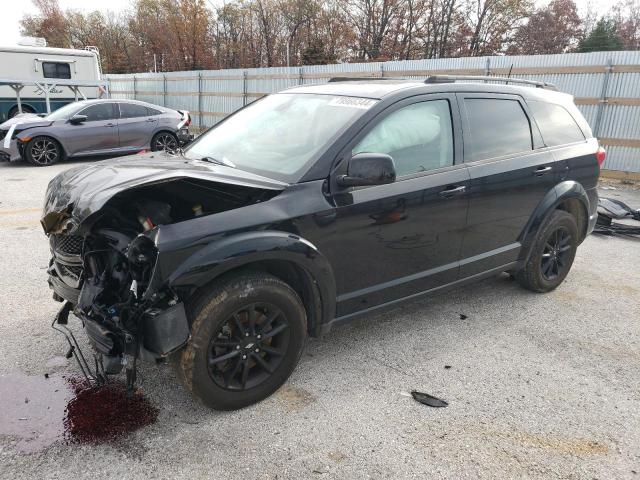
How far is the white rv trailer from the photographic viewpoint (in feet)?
53.7

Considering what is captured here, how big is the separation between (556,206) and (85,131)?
10.6 metres

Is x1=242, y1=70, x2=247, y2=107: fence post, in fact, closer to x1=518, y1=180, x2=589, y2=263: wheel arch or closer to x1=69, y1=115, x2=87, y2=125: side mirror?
x1=69, y1=115, x2=87, y2=125: side mirror

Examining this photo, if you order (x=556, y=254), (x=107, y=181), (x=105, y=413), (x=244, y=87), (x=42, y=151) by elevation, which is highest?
(x=244, y=87)

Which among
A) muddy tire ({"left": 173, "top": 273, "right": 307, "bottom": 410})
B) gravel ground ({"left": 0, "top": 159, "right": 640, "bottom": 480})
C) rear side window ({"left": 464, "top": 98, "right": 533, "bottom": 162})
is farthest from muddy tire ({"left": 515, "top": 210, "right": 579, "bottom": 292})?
muddy tire ({"left": 173, "top": 273, "right": 307, "bottom": 410})

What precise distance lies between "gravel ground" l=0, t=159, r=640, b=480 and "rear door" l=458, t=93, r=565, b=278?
612 mm

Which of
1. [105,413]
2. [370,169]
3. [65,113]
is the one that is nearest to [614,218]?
[370,169]

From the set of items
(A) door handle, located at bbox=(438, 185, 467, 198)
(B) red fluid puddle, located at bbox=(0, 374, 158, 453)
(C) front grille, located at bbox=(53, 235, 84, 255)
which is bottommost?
(B) red fluid puddle, located at bbox=(0, 374, 158, 453)

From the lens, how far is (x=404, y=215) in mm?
3346

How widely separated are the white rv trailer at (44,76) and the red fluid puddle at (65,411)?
14.6 metres

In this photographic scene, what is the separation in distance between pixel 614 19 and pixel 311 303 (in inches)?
1524

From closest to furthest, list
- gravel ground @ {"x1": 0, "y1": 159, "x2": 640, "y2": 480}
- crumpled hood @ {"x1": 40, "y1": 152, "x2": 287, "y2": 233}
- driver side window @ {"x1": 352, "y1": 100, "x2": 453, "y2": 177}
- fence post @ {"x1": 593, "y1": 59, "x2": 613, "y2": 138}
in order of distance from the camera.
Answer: gravel ground @ {"x1": 0, "y1": 159, "x2": 640, "y2": 480}, crumpled hood @ {"x1": 40, "y1": 152, "x2": 287, "y2": 233}, driver side window @ {"x1": 352, "y1": 100, "x2": 453, "y2": 177}, fence post @ {"x1": 593, "y1": 59, "x2": 613, "y2": 138}

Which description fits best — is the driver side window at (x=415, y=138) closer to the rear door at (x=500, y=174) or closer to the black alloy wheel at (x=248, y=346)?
the rear door at (x=500, y=174)

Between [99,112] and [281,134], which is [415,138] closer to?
[281,134]

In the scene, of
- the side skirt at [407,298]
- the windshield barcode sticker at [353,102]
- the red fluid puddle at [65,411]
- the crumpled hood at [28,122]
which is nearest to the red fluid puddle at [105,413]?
the red fluid puddle at [65,411]
